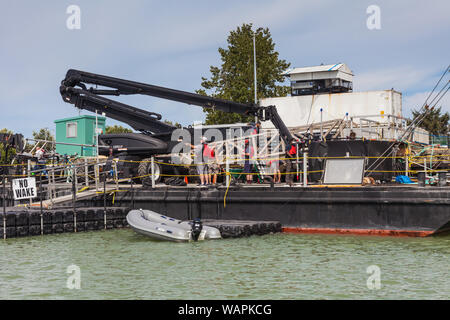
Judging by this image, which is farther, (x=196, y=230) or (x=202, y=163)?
(x=202, y=163)

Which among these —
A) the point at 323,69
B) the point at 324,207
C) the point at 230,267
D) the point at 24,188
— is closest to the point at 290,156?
the point at 324,207

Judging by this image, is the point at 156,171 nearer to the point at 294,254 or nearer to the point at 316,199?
the point at 316,199

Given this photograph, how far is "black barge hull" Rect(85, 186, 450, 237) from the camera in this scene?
48.6 ft

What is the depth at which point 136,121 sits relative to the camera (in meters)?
23.0

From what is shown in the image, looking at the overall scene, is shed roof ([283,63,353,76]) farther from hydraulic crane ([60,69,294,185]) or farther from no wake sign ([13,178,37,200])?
no wake sign ([13,178,37,200])

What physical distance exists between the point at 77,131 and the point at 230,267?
2507cm

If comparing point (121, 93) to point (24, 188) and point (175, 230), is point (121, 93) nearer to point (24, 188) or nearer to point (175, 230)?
point (24, 188)

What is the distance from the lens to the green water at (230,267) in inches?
369

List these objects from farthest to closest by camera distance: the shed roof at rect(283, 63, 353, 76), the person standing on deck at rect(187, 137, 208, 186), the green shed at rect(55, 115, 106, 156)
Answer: the green shed at rect(55, 115, 106, 156), the shed roof at rect(283, 63, 353, 76), the person standing on deck at rect(187, 137, 208, 186)

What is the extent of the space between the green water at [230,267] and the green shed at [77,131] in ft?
60.6

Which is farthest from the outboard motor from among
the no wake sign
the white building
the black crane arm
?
the white building

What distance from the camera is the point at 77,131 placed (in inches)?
1350

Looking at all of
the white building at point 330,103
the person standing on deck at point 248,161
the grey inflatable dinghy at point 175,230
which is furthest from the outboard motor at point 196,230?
the white building at point 330,103

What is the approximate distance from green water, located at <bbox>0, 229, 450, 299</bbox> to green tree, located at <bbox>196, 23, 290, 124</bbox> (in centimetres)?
2523
